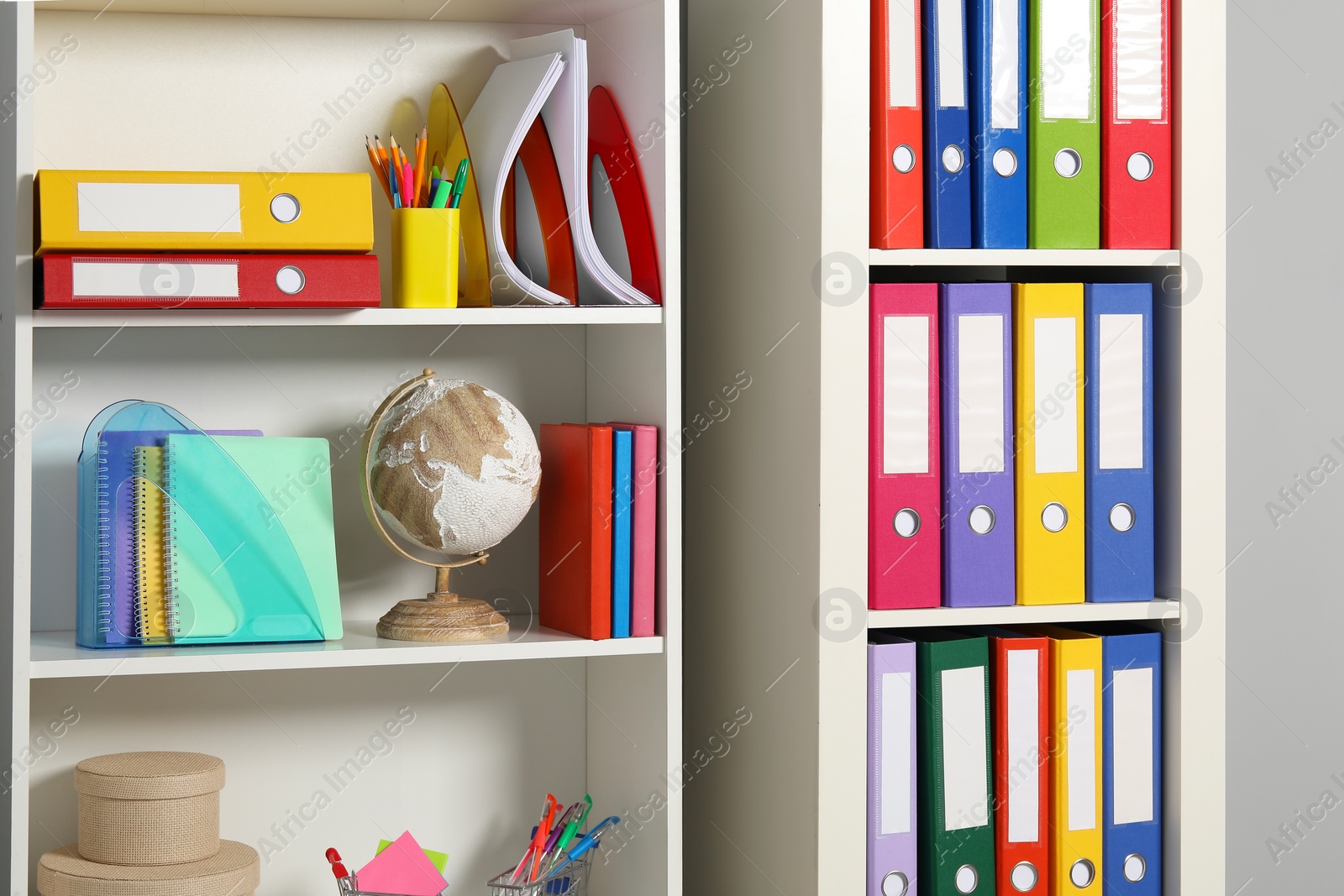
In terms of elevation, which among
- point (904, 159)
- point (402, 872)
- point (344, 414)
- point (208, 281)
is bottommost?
point (402, 872)

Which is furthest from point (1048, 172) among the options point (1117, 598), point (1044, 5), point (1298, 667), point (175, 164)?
point (175, 164)

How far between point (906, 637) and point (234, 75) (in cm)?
97

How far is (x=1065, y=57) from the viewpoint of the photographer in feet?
3.88

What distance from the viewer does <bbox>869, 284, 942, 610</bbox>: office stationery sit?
3.81 ft

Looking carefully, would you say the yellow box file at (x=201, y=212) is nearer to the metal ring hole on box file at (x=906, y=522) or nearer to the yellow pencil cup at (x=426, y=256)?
the yellow pencil cup at (x=426, y=256)

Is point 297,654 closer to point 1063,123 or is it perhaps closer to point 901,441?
point 901,441

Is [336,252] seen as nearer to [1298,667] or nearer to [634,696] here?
[634,696]

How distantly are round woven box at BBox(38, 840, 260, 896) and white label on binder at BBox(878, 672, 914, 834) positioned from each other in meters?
0.62

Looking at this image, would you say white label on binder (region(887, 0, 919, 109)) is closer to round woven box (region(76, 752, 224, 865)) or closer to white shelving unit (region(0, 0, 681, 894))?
white shelving unit (region(0, 0, 681, 894))

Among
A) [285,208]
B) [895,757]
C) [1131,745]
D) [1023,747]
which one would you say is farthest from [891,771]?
[285,208]

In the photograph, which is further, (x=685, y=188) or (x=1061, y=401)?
(x=685, y=188)

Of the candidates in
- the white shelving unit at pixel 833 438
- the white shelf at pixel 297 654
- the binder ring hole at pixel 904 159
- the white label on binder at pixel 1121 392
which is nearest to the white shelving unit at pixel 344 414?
the white shelf at pixel 297 654

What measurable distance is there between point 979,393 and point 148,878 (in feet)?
2.98

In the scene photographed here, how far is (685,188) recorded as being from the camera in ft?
5.06
